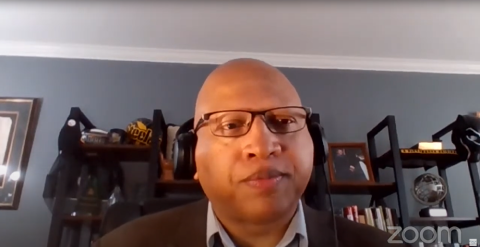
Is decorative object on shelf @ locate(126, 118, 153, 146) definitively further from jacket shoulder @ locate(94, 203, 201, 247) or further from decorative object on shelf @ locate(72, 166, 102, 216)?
jacket shoulder @ locate(94, 203, 201, 247)

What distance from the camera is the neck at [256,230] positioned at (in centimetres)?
53

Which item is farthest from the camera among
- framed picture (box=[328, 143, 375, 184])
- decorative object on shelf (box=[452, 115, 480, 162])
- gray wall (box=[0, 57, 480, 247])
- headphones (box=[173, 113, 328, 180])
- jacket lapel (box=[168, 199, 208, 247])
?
gray wall (box=[0, 57, 480, 247])

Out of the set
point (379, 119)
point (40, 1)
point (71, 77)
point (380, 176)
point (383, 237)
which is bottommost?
point (383, 237)

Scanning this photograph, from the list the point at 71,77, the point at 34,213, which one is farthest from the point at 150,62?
the point at 34,213

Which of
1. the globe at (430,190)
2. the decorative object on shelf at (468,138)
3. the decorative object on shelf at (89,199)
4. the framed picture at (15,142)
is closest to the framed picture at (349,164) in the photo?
the globe at (430,190)

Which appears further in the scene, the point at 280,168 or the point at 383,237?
the point at 383,237

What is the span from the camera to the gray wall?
1.87 meters

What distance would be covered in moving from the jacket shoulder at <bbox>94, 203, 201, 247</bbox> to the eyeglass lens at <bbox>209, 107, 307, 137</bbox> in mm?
214

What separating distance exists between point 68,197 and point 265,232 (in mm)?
1346

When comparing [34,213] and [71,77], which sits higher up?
[71,77]

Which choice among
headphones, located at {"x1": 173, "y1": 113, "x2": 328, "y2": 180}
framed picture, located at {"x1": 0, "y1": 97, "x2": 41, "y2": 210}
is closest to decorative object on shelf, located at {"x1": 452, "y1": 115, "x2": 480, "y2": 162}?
headphones, located at {"x1": 173, "y1": 113, "x2": 328, "y2": 180}

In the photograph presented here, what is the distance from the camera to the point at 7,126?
6.05 feet

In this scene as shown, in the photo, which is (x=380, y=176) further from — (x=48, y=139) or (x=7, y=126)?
(x=7, y=126)

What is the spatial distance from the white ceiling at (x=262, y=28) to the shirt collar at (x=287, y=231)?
4.01 ft
